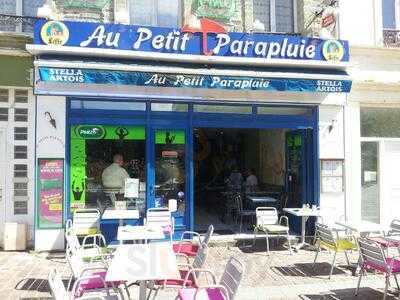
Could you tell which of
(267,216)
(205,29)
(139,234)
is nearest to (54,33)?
(205,29)

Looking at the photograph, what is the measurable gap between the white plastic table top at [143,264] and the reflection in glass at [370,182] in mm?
6603

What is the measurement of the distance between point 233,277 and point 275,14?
787 centimetres

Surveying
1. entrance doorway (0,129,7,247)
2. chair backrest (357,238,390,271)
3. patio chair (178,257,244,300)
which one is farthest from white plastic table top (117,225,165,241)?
entrance doorway (0,129,7,247)

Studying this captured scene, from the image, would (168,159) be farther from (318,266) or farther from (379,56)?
(379,56)

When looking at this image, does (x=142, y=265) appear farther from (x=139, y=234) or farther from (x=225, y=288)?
(x=139, y=234)

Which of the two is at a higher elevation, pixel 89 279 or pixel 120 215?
pixel 120 215

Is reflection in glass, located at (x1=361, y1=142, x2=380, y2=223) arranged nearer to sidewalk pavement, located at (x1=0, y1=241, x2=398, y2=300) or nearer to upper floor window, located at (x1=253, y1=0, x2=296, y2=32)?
sidewalk pavement, located at (x1=0, y1=241, x2=398, y2=300)

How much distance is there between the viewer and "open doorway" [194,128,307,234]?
11148 mm

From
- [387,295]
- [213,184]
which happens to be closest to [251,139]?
[213,184]

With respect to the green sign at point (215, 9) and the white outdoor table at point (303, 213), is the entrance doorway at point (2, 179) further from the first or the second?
the white outdoor table at point (303, 213)

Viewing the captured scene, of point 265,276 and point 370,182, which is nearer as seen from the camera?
point 265,276

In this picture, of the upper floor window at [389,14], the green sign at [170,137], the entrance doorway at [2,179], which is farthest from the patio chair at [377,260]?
the upper floor window at [389,14]

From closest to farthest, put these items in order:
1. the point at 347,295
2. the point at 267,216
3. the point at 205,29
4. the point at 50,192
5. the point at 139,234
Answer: the point at 347,295, the point at 139,234, the point at 50,192, the point at 267,216, the point at 205,29

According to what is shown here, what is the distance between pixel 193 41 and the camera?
9.44 meters
